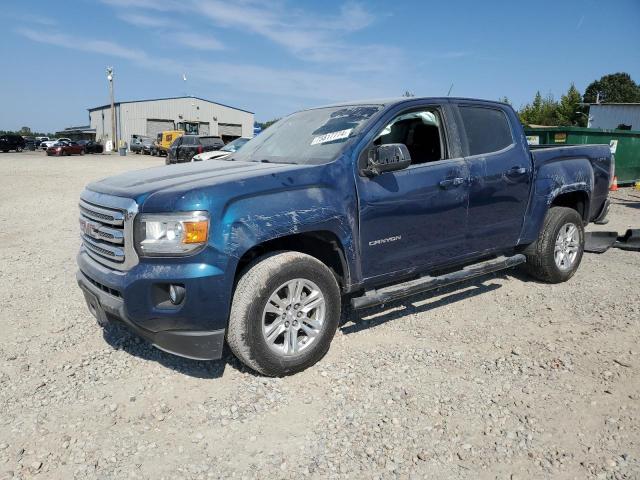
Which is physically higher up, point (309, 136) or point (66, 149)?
point (66, 149)

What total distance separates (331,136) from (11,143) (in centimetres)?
4690

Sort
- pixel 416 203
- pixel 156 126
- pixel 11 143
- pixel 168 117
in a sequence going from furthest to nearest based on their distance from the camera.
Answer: pixel 168 117 → pixel 156 126 → pixel 11 143 → pixel 416 203

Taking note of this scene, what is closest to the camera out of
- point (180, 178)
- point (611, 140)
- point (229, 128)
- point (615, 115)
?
point (180, 178)

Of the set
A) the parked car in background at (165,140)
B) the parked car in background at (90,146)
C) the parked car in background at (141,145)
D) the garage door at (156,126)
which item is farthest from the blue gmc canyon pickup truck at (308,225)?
the garage door at (156,126)

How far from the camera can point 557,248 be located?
17.3 feet

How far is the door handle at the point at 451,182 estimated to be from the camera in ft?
13.2

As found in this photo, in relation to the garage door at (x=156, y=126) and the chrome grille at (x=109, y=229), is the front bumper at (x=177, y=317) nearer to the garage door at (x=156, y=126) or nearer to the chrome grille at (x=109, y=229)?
the chrome grille at (x=109, y=229)

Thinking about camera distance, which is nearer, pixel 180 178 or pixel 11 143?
pixel 180 178

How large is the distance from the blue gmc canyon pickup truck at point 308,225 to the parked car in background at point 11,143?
45099 millimetres

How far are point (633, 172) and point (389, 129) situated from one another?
12.9m

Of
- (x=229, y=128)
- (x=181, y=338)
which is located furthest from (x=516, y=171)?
(x=229, y=128)

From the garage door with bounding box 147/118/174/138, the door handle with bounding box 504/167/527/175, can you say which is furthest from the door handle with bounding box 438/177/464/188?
the garage door with bounding box 147/118/174/138

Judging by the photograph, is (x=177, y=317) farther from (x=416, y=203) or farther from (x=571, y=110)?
(x=571, y=110)

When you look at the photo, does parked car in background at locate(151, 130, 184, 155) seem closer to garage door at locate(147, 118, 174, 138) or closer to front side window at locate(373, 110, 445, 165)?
garage door at locate(147, 118, 174, 138)
